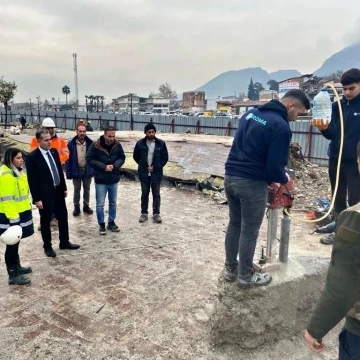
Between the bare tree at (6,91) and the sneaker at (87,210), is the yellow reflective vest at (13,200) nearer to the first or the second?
the sneaker at (87,210)

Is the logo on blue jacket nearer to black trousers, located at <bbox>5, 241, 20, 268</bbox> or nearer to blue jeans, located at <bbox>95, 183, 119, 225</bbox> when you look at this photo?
black trousers, located at <bbox>5, 241, 20, 268</bbox>

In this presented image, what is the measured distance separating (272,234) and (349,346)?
1998mm

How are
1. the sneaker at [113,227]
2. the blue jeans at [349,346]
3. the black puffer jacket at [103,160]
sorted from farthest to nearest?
the sneaker at [113,227] → the black puffer jacket at [103,160] → the blue jeans at [349,346]

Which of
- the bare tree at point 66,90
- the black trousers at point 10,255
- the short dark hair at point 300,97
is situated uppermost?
the bare tree at point 66,90

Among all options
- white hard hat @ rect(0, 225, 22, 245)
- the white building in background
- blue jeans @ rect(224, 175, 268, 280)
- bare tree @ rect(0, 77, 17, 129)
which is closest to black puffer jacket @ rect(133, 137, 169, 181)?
white hard hat @ rect(0, 225, 22, 245)

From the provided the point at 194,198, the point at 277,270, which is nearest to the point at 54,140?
the point at 194,198

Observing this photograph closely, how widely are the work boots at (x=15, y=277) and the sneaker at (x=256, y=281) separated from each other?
2397mm

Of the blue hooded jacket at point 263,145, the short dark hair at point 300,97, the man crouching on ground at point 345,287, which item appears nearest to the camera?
the man crouching on ground at point 345,287

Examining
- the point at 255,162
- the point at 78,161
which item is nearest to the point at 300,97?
the point at 255,162

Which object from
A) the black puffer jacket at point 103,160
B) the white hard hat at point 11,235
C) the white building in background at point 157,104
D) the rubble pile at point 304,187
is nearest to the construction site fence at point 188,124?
the black puffer jacket at point 103,160

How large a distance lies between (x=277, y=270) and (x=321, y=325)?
204cm

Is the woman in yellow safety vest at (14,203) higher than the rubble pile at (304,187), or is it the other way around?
the woman in yellow safety vest at (14,203)

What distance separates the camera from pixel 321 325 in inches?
58.0

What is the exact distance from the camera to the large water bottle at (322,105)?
3.62 metres
